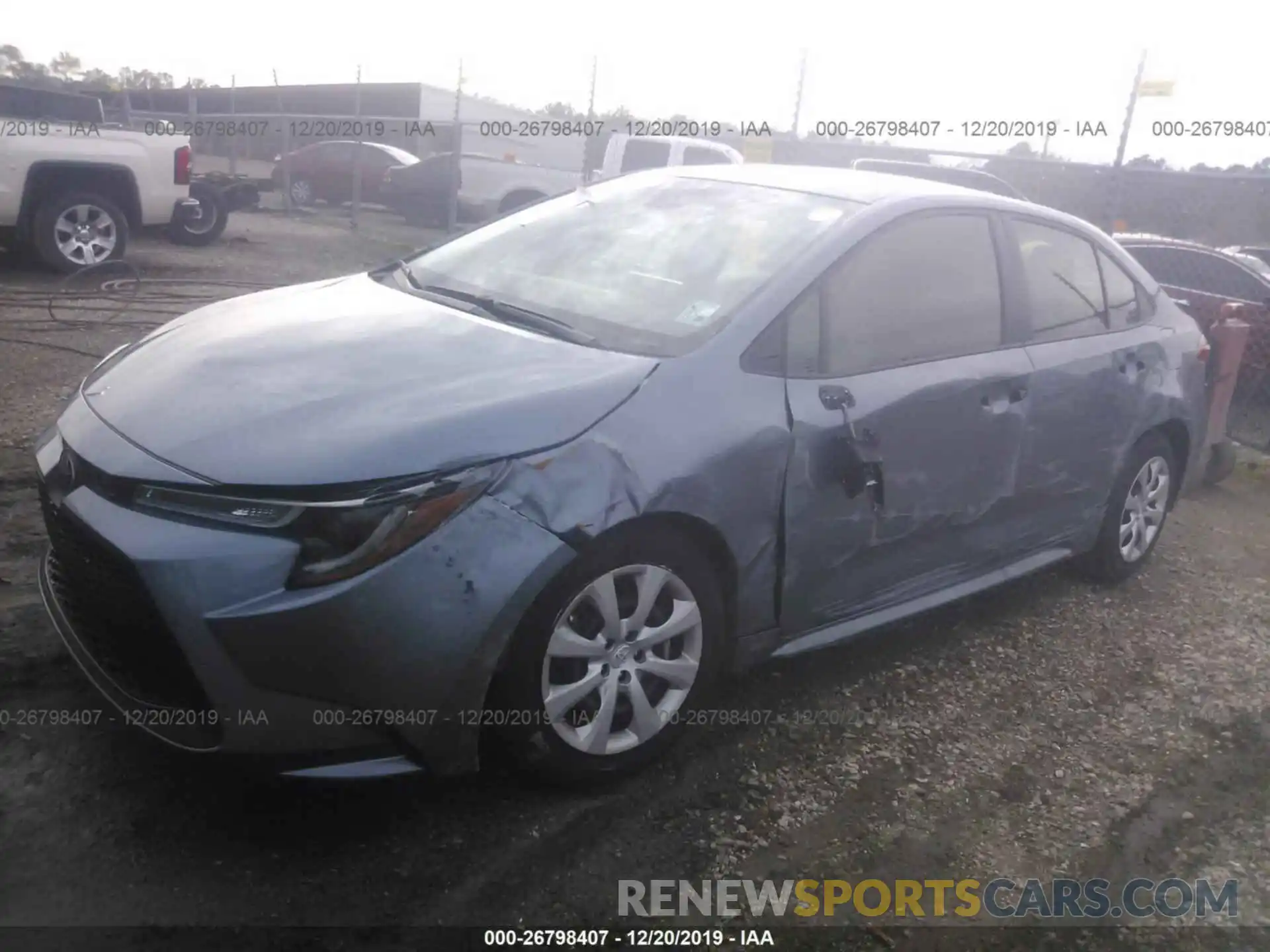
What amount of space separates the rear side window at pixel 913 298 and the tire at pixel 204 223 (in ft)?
34.4

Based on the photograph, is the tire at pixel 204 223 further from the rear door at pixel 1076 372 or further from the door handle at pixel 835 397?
the door handle at pixel 835 397

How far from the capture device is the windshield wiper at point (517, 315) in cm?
315

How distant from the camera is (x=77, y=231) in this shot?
31.6ft

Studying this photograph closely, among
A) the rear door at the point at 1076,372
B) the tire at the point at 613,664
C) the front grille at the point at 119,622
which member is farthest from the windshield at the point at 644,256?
the front grille at the point at 119,622

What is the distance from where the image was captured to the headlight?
2373 mm

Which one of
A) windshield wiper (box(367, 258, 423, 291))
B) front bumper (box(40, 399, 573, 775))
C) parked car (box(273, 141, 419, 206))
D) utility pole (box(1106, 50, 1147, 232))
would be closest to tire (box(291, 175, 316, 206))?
parked car (box(273, 141, 419, 206))

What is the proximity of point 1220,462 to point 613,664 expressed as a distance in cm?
533

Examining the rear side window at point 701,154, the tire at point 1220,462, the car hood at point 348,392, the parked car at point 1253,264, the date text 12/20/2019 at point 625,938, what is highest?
the rear side window at point 701,154

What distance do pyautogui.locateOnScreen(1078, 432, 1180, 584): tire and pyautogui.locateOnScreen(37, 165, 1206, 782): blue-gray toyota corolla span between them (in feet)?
1.16

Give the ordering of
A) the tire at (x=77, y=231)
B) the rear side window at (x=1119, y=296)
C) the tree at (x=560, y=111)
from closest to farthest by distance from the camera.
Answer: the rear side window at (x=1119, y=296) < the tire at (x=77, y=231) < the tree at (x=560, y=111)

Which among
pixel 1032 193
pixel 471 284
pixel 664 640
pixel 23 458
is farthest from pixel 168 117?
pixel 664 640

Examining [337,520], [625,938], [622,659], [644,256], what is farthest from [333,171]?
[625,938]

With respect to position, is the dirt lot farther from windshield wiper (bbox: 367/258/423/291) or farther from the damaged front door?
windshield wiper (bbox: 367/258/423/291)

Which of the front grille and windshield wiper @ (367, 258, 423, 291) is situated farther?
windshield wiper @ (367, 258, 423, 291)
